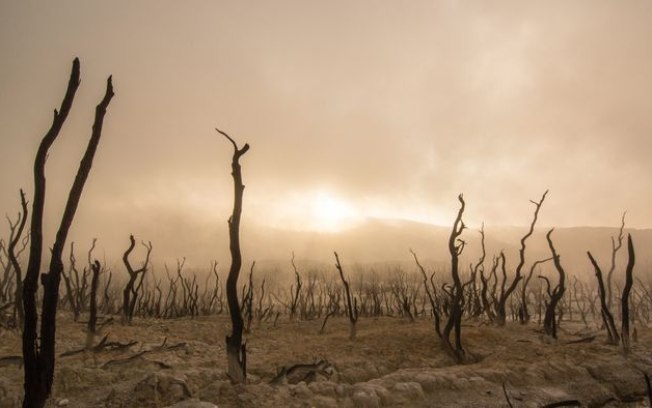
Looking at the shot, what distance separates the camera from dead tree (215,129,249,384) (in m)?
7.27

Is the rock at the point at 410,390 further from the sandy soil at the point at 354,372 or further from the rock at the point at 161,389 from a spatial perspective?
the rock at the point at 161,389

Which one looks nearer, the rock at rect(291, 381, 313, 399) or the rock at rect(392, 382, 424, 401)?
the rock at rect(291, 381, 313, 399)

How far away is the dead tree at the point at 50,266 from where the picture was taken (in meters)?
4.30

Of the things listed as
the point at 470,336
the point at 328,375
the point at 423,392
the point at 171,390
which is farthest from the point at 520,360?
the point at 171,390

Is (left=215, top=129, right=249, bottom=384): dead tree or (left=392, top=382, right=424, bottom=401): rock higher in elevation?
(left=215, top=129, right=249, bottom=384): dead tree

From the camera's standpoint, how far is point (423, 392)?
767cm

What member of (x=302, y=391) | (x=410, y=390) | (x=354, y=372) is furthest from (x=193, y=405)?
(x=354, y=372)

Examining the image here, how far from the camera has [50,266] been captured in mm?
4547

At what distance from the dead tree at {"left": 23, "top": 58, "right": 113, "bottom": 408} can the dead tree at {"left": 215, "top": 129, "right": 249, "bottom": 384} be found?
10.1 ft

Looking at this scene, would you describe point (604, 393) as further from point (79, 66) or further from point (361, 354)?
point (79, 66)

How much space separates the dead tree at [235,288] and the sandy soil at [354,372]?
1.15ft

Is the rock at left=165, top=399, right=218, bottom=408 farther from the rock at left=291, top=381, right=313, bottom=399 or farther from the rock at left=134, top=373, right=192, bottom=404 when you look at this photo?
the rock at left=291, top=381, right=313, bottom=399

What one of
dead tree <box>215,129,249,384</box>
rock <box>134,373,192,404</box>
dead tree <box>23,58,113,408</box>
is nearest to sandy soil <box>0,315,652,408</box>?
rock <box>134,373,192,404</box>

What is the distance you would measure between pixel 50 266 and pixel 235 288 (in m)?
3.75
